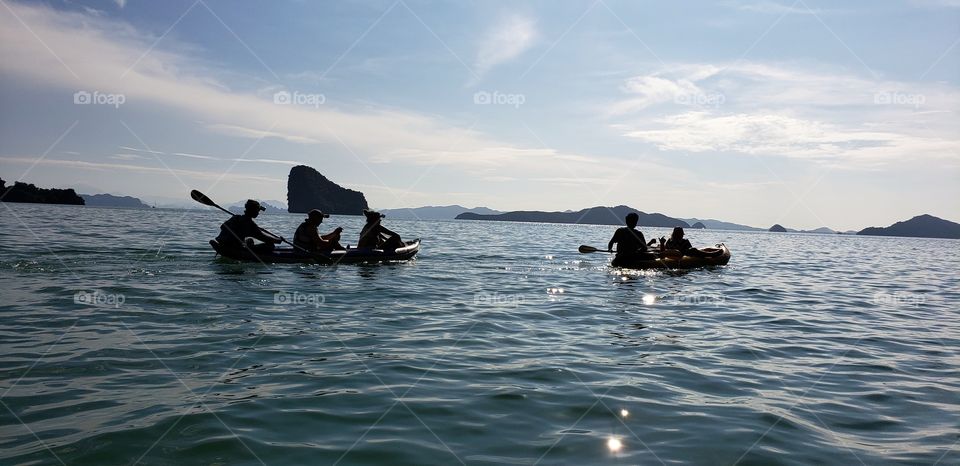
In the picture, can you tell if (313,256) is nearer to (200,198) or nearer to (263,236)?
(263,236)

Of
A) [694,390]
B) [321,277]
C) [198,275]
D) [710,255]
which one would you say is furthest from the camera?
[710,255]

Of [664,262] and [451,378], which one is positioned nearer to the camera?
[451,378]

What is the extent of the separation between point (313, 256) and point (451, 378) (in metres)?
12.4

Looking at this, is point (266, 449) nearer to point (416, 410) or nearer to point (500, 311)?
point (416, 410)

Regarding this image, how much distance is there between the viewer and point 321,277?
15.2 meters

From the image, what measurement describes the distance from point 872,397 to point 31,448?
324 inches

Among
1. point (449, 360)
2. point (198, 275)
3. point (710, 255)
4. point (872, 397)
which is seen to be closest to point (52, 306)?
point (198, 275)

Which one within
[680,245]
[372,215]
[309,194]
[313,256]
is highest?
[309,194]

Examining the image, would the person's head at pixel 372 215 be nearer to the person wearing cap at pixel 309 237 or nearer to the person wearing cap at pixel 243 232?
the person wearing cap at pixel 309 237

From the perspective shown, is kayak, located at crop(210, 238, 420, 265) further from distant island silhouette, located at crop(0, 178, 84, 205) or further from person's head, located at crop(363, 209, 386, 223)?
distant island silhouette, located at crop(0, 178, 84, 205)

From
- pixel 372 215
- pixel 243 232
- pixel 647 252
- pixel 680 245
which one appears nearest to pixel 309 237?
pixel 243 232

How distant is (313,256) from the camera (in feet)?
57.6

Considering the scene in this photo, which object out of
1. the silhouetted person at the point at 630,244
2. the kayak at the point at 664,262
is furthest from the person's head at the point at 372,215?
the kayak at the point at 664,262

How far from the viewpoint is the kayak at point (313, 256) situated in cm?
1684
